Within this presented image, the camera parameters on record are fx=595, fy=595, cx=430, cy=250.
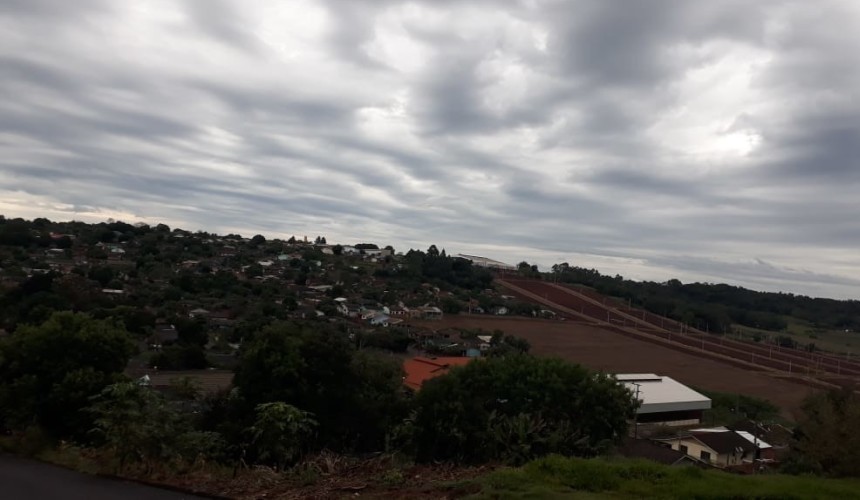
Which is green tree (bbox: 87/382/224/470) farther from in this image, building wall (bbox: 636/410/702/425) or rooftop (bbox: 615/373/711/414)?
building wall (bbox: 636/410/702/425)

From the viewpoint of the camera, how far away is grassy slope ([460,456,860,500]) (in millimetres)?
5762

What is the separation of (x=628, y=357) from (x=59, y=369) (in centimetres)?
4582

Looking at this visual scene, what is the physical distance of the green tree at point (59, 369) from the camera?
1064 centimetres

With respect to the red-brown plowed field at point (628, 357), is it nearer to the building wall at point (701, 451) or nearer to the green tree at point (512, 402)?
the building wall at point (701, 451)

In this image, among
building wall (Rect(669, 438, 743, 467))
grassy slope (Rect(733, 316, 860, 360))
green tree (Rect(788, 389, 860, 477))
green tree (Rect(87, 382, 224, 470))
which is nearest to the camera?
green tree (Rect(87, 382, 224, 470))

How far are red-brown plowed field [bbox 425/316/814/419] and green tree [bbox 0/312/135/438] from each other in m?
34.8

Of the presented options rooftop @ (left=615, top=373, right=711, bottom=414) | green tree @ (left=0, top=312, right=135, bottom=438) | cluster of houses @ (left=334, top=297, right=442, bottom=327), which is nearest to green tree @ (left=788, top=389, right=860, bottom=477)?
green tree @ (left=0, top=312, right=135, bottom=438)

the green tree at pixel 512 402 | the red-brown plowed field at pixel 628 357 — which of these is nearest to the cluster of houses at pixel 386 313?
the red-brown plowed field at pixel 628 357

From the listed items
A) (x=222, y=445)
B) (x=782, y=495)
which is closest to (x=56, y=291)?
(x=222, y=445)

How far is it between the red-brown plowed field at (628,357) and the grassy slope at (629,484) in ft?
114

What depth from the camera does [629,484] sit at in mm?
6062

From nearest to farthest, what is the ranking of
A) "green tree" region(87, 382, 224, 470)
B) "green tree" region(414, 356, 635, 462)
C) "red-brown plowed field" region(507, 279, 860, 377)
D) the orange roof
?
"green tree" region(87, 382, 224, 470), "green tree" region(414, 356, 635, 462), the orange roof, "red-brown plowed field" region(507, 279, 860, 377)

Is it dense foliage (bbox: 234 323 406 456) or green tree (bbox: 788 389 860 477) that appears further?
dense foliage (bbox: 234 323 406 456)

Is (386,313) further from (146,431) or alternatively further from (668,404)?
(146,431)
